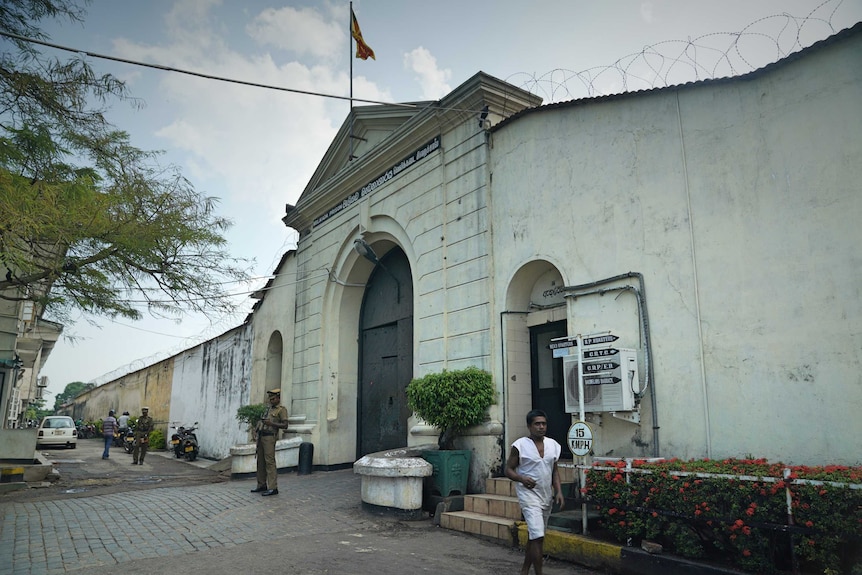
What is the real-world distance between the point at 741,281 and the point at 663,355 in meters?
1.24

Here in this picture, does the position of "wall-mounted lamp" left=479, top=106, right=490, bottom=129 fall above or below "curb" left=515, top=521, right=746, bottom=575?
above

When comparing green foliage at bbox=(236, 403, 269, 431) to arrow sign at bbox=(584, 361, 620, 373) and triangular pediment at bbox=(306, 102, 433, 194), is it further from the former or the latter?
arrow sign at bbox=(584, 361, 620, 373)

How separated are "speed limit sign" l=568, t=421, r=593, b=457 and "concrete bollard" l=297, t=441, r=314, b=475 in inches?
328

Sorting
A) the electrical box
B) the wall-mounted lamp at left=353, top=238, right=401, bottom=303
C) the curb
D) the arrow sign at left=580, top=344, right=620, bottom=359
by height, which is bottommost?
the curb

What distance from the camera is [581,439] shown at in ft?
20.9

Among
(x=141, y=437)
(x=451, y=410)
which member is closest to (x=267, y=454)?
(x=451, y=410)

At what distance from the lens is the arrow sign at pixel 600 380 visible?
7.22m

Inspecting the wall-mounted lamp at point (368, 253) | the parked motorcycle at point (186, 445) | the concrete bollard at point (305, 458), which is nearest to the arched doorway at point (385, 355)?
the wall-mounted lamp at point (368, 253)

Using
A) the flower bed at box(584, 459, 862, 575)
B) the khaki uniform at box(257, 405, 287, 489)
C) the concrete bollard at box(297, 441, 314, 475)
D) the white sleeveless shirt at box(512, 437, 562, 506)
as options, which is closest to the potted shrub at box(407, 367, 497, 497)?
the khaki uniform at box(257, 405, 287, 489)

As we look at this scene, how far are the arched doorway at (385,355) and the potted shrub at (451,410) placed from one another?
349 cm

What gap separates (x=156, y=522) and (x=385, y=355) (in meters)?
6.60

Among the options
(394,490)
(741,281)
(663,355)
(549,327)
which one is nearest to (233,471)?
(394,490)

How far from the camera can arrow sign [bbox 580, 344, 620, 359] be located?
7.29 metres

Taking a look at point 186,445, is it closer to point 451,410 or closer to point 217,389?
point 217,389
